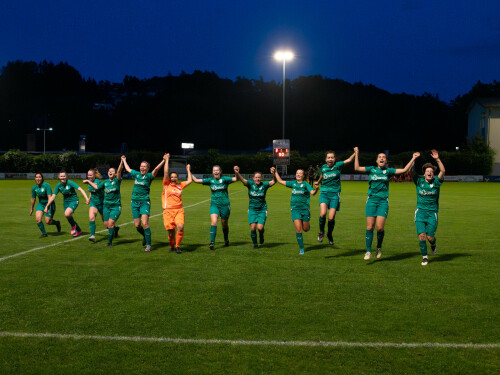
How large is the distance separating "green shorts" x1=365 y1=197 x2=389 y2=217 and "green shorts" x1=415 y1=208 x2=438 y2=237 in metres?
0.65

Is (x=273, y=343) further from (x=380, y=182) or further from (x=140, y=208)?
(x=140, y=208)

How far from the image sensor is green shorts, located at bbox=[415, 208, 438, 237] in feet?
31.9

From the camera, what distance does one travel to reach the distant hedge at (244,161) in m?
55.2

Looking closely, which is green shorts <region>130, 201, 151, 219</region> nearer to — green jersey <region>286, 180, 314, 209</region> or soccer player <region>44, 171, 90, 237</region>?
soccer player <region>44, 171, 90, 237</region>

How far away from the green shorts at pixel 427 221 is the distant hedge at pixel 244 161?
149 feet

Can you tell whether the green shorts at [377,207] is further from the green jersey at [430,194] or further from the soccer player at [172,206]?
the soccer player at [172,206]

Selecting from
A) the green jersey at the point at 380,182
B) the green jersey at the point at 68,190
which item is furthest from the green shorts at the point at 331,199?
the green jersey at the point at 68,190

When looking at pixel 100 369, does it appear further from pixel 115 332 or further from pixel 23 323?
pixel 23 323

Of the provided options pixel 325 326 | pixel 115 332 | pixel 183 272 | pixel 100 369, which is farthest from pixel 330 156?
pixel 100 369

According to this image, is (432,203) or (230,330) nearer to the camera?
(230,330)

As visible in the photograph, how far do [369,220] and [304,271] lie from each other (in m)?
1.92

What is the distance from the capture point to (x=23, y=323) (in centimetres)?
620

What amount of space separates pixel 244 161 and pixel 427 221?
49.0 metres

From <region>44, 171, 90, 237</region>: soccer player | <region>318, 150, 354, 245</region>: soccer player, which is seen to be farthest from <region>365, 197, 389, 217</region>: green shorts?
<region>44, 171, 90, 237</region>: soccer player
